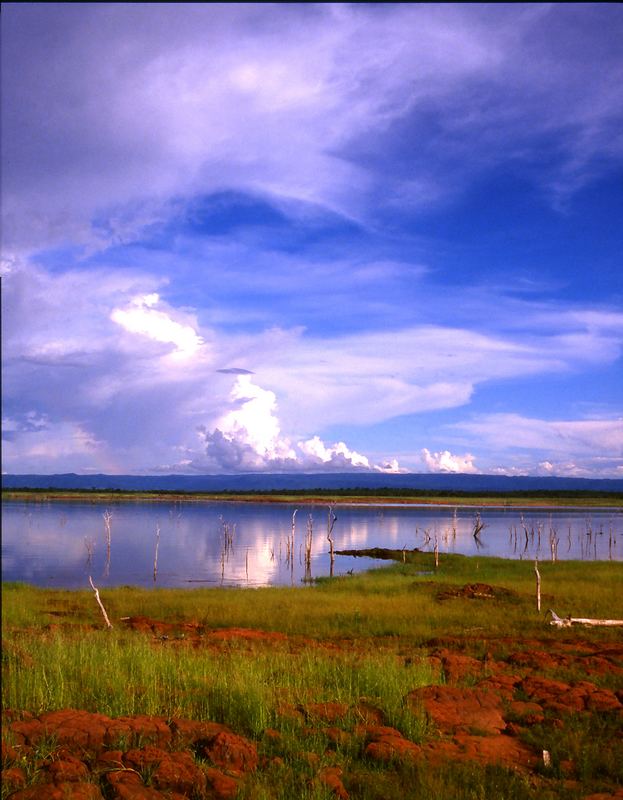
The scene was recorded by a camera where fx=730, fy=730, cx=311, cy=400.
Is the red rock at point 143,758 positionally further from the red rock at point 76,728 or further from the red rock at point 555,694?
the red rock at point 555,694

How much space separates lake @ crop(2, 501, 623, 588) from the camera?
40219mm

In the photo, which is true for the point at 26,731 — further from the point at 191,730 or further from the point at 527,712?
the point at 527,712

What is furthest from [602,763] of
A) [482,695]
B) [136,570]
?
[136,570]

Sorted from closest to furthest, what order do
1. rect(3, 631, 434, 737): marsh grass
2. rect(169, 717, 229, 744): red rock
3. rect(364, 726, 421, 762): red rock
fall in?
rect(364, 726, 421, 762): red rock → rect(169, 717, 229, 744): red rock → rect(3, 631, 434, 737): marsh grass

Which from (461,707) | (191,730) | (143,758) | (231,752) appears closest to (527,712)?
(461,707)

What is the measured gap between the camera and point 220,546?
5669cm

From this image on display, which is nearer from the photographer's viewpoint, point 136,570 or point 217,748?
point 217,748

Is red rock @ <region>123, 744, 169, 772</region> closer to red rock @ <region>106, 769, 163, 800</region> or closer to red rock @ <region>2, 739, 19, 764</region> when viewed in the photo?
red rock @ <region>106, 769, 163, 800</region>

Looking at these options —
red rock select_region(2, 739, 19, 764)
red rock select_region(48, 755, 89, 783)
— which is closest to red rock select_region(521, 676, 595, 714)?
red rock select_region(48, 755, 89, 783)

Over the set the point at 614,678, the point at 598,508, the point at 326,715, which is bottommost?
the point at 598,508

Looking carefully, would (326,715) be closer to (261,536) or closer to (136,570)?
(136,570)

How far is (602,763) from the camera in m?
8.60

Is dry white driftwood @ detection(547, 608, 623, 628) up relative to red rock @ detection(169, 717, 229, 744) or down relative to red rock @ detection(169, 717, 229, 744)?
down

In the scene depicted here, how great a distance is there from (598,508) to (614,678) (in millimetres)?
131439
